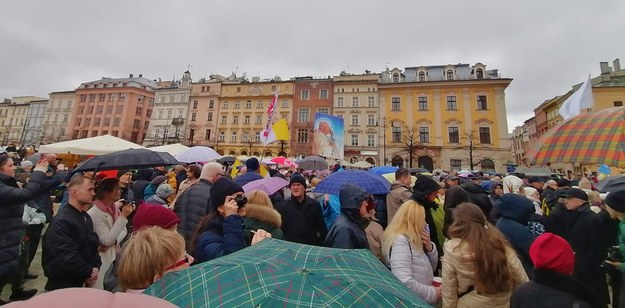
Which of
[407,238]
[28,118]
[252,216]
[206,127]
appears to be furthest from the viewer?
[28,118]

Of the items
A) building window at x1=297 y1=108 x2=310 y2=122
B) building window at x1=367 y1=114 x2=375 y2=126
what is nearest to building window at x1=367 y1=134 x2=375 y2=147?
building window at x1=367 y1=114 x2=375 y2=126

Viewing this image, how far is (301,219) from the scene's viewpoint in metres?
4.42

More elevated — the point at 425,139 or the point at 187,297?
the point at 425,139

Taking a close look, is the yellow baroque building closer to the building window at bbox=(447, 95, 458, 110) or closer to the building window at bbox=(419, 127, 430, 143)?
the building window at bbox=(419, 127, 430, 143)

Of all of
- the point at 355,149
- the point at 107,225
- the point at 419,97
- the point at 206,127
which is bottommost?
the point at 107,225

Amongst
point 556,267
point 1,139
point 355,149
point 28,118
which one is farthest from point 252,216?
point 1,139

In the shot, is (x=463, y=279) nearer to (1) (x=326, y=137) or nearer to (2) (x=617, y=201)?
(2) (x=617, y=201)

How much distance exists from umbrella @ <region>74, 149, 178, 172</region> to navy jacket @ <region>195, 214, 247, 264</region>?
262 cm

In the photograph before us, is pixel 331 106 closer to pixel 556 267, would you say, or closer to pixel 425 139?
pixel 425 139

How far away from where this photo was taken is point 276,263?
1.41 meters

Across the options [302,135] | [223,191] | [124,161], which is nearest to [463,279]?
[223,191]

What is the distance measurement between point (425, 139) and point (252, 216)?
42.6 metres

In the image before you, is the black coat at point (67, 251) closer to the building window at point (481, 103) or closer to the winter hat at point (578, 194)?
the winter hat at point (578, 194)

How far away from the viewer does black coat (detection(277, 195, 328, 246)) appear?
4.39 meters
